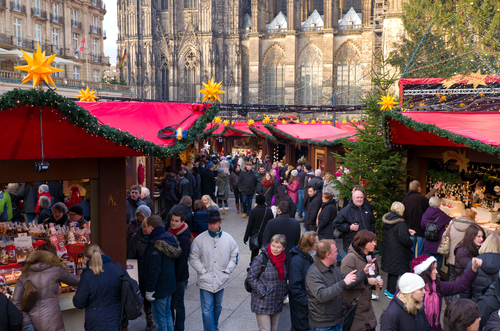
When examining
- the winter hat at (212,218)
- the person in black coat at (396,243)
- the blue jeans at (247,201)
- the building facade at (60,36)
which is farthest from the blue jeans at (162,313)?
the building facade at (60,36)

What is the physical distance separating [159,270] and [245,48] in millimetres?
43017

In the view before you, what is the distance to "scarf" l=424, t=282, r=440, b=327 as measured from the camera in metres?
3.73

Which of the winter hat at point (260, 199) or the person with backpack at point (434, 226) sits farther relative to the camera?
the winter hat at point (260, 199)

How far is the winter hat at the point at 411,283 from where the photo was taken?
332 cm

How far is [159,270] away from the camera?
4.83 meters

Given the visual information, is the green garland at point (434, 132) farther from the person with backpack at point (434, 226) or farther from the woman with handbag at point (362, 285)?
the woman with handbag at point (362, 285)

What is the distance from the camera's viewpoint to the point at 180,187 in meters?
10.9

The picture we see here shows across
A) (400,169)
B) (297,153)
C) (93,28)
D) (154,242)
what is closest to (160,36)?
(93,28)

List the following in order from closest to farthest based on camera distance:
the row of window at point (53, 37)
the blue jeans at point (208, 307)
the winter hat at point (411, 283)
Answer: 1. the winter hat at point (411, 283)
2. the blue jeans at point (208, 307)
3. the row of window at point (53, 37)

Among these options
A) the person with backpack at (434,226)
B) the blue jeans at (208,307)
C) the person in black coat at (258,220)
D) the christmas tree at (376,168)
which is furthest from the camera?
the christmas tree at (376,168)

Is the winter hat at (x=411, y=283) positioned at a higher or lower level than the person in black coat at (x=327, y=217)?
higher

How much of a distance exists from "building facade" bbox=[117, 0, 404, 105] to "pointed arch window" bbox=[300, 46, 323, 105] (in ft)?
0.33

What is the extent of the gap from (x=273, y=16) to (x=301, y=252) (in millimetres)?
45739

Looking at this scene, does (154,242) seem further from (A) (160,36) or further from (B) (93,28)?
(A) (160,36)
